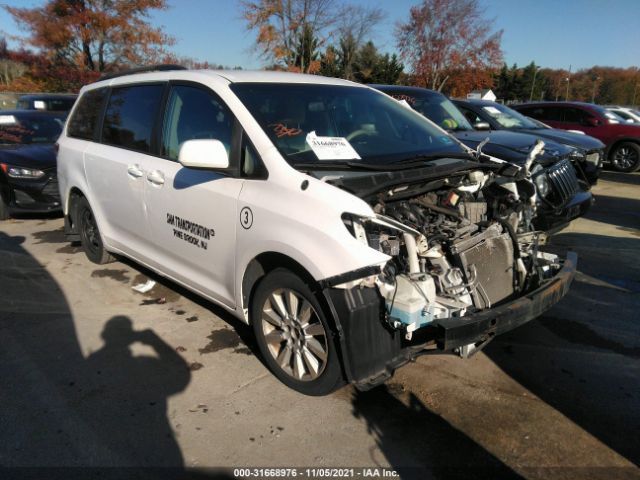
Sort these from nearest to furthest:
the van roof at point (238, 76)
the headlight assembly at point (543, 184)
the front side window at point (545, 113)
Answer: the van roof at point (238, 76) → the headlight assembly at point (543, 184) → the front side window at point (545, 113)

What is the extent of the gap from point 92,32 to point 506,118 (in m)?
23.8

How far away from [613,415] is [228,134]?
2.93m

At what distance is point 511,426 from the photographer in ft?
9.25

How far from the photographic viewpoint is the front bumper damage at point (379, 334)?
260cm

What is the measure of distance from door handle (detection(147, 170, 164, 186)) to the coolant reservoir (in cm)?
209

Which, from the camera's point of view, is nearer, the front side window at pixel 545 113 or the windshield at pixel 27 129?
the windshield at pixel 27 129

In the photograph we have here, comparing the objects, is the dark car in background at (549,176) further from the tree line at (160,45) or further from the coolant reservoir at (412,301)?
the tree line at (160,45)

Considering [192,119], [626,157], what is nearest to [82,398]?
[192,119]

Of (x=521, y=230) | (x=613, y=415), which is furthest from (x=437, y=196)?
(x=613, y=415)

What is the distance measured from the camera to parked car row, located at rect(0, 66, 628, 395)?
2.65 m

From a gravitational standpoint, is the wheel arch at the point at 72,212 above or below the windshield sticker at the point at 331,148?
below

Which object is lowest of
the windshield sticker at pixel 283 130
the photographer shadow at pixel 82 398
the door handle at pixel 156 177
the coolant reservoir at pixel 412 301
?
the photographer shadow at pixel 82 398

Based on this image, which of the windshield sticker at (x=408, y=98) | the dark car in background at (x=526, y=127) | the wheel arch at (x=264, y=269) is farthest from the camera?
the dark car in background at (x=526, y=127)

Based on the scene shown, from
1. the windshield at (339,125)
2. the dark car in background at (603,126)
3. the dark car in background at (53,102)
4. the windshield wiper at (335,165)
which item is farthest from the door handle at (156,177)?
the dark car in background at (603,126)
